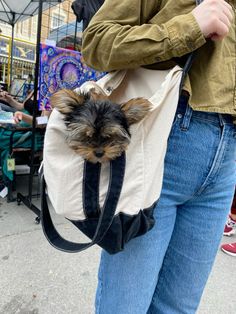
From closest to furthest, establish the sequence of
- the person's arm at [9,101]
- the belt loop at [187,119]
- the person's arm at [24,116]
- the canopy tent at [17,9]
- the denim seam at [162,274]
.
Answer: the belt loop at [187,119] < the denim seam at [162,274] < the person's arm at [24,116] < the person's arm at [9,101] < the canopy tent at [17,9]

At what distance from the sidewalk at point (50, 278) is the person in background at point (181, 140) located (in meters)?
0.95

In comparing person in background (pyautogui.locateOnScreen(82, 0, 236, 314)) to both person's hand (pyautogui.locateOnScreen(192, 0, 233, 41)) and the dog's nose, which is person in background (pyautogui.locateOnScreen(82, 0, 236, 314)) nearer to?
person's hand (pyautogui.locateOnScreen(192, 0, 233, 41))

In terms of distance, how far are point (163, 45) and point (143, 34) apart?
0.05 m

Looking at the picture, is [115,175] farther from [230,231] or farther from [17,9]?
[17,9]

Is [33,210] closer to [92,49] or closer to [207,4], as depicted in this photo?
[92,49]

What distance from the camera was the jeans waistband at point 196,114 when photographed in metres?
0.78

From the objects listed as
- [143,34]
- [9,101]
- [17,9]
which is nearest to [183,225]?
[143,34]

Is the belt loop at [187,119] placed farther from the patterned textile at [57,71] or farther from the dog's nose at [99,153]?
the patterned textile at [57,71]

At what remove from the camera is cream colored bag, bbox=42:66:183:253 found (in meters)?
0.68

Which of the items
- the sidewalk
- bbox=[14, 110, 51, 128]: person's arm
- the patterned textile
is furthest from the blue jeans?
bbox=[14, 110, 51, 128]: person's arm

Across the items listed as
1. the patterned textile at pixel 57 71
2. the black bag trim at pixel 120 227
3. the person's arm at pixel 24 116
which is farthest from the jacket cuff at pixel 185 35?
the person's arm at pixel 24 116

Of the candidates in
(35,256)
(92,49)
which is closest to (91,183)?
(92,49)

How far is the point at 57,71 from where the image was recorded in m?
2.66

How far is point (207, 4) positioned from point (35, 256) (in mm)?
1938
